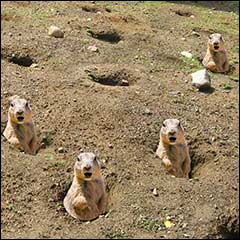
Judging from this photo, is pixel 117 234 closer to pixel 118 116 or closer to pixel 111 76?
pixel 118 116

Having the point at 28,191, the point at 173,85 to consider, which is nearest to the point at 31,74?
the point at 173,85

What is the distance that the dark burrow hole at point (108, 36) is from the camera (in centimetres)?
1046

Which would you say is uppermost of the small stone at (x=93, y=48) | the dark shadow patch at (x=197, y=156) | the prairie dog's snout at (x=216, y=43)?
the dark shadow patch at (x=197, y=156)

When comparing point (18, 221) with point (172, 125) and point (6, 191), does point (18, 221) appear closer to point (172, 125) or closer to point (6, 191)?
point (6, 191)

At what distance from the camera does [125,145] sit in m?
7.62

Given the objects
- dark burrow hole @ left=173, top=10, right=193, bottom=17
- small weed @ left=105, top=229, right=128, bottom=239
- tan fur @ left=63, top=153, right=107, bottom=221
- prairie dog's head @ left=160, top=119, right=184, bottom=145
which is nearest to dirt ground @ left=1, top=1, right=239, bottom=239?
small weed @ left=105, top=229, right=128, bottom=239

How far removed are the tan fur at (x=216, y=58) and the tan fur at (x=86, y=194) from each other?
367 cm

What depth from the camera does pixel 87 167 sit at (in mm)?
6516

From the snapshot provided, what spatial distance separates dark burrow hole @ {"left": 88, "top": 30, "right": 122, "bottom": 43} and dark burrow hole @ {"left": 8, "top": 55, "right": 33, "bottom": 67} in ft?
4.56

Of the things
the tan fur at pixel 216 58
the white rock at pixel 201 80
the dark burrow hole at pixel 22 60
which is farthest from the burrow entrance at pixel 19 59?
the tan fur at pixel 216 58

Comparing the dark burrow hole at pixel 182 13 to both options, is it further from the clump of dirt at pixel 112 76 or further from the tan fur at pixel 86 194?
the tan fur at pixel 86 194

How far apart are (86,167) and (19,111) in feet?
4.08

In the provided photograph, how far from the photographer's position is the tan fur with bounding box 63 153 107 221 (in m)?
6.62

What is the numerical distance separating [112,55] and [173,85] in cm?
108
